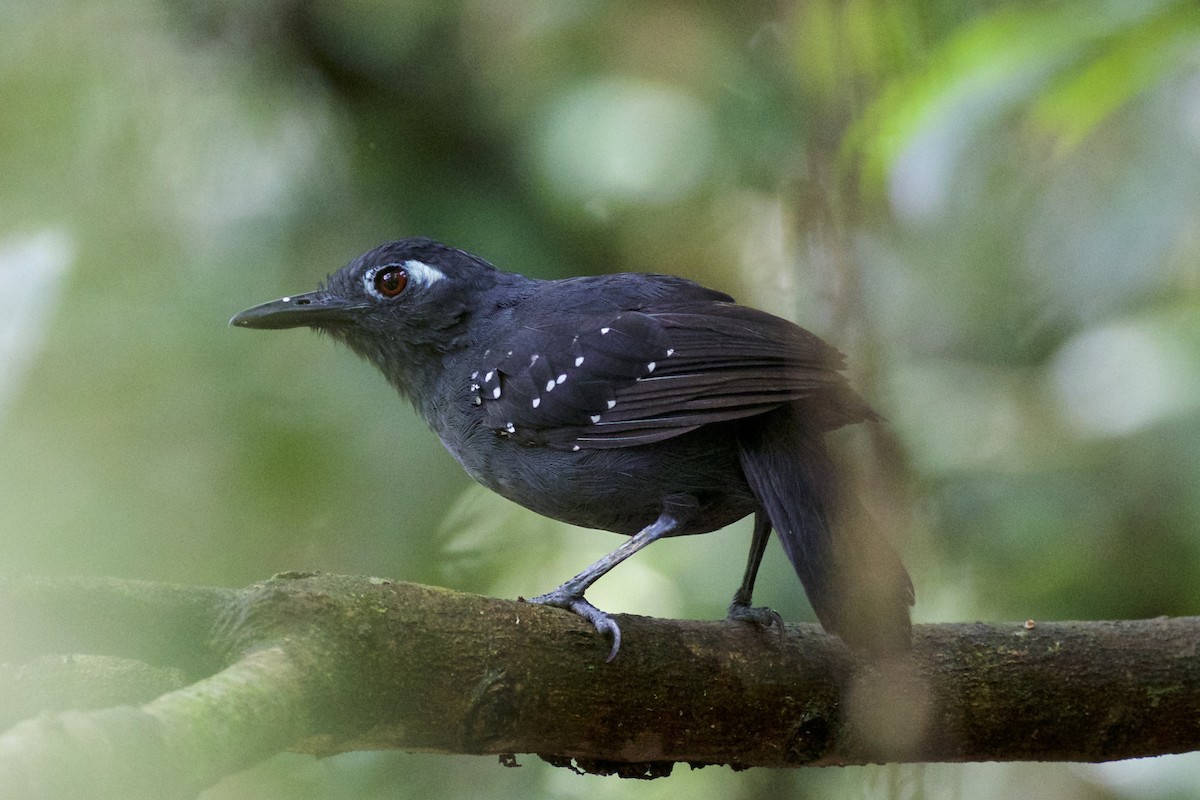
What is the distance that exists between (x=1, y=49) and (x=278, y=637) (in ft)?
11.4

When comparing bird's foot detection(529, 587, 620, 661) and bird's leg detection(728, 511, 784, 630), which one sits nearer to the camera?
bird's foot detection(529, 587, 620, 661)

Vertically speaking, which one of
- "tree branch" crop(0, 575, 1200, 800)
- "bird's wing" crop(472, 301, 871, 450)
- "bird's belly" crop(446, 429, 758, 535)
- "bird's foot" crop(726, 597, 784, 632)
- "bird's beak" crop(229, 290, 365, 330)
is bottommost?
"tree branch" crop(0, 575, 1200, 800)

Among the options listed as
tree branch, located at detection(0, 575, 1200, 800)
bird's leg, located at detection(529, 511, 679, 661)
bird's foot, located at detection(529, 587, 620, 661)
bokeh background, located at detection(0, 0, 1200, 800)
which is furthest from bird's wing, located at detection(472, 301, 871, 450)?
tree branch, located at detection(0, 575, 1200, 800)

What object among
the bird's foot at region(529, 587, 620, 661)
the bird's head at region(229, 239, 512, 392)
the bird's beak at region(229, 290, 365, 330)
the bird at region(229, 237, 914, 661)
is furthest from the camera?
the bird's head at region(229, 239, 512, 392)

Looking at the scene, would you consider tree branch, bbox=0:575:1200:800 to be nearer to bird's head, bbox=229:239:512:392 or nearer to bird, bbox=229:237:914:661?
bird, bbox=229:237:914:661

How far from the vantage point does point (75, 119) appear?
4727 millimetres

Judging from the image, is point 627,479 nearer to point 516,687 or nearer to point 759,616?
point 759,616

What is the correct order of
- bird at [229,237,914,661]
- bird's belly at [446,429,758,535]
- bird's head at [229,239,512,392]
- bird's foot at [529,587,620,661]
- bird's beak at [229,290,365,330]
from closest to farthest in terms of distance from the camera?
bird's foot at [529,587,620,661] < bird at [229,237,914,661] < bird's belly at [446,429,758,535] < bird's beak at [229,290,365,330] < bird's head at [229,239,512,392]

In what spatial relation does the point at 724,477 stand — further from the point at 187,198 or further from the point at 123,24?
the point at 123,24

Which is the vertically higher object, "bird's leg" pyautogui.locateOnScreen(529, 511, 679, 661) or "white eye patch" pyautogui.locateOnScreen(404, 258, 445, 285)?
"white eye patch" pyautogui.locateOnScreen(404, 258, 445, 285)

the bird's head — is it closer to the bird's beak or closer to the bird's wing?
the bird's beak

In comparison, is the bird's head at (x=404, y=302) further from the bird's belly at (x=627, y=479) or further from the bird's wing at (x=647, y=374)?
the bird's belly at (x=627, y=479)

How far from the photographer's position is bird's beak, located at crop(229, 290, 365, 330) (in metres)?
3.84

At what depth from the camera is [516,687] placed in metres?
2.72
